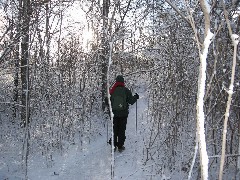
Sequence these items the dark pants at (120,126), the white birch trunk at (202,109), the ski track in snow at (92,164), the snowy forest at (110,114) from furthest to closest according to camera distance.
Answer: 1. the dark pants at (120,126)
2. the ski track in snow at (92,164)
3. the snowy forest at (110,114)
4. the white birch trunk at (202,109)

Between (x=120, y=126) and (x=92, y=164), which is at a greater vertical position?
(x=120, y=126)

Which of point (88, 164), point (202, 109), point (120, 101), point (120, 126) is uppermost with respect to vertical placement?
point (202, 109)

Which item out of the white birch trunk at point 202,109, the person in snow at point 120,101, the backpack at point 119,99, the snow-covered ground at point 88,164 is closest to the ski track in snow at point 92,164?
the snow-covered ground at point 88,164

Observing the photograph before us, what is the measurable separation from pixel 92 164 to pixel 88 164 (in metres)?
0.11

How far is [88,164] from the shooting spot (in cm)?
707

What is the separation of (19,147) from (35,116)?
191 cm

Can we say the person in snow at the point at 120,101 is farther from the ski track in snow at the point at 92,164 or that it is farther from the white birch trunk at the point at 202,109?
the white birch trunk at the point at 202,109

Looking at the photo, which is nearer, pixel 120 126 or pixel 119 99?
pixel 119 99

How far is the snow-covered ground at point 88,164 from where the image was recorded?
6.46 meters

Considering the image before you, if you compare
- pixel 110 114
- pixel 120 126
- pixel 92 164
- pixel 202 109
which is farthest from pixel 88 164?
pixel 202 109

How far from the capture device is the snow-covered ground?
21.2 feet

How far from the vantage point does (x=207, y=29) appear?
162cm

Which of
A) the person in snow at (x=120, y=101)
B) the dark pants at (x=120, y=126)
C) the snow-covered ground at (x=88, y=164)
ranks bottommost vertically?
the snow-covered ground at (x=88, y=164)

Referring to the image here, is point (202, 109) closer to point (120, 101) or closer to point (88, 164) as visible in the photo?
point (120, 101)
